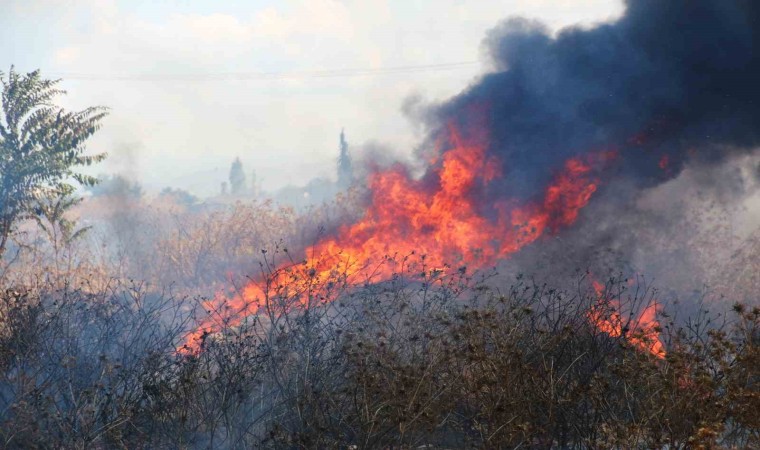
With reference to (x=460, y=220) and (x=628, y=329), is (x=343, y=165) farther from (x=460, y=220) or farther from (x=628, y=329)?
(x=628, y=329)

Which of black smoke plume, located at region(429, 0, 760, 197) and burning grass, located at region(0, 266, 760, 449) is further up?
black smoke plume, located at region(429, 0, 760, 197)

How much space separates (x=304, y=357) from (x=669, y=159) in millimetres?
11398

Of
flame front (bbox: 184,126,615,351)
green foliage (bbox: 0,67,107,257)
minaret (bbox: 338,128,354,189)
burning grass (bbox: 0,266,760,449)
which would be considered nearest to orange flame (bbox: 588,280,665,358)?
burning grass (bbox: 0,266,760,449)

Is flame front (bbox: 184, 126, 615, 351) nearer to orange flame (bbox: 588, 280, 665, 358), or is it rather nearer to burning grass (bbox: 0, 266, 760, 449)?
orange flame (bbox: 588, 280, 665, 358)

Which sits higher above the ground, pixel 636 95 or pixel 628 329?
pixel 636 95

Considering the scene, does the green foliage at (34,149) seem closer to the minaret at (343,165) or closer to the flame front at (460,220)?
the flame front at (460,220)

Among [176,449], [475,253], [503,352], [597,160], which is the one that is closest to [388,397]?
[503,352]

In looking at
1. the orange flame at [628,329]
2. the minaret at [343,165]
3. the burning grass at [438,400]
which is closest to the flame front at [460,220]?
the orange flame at [628,329]

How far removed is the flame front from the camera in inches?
601

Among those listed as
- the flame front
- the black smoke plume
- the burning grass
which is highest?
the black smoke plume

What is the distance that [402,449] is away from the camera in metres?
6.12

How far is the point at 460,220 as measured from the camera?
15516 millimetres

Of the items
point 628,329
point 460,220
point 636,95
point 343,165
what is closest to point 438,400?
point 628,329

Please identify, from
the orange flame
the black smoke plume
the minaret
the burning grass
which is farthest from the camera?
A: the minaret
